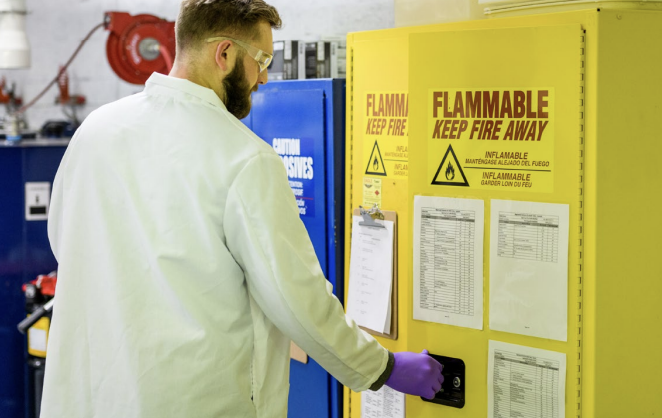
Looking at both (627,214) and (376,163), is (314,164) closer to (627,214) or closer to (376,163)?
(376,163)

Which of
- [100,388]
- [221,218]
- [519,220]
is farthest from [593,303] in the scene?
[100,388]

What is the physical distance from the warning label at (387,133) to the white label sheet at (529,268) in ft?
1.36

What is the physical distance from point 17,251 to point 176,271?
232 cm

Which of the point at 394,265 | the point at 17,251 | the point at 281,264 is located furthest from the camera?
the point at 17,251

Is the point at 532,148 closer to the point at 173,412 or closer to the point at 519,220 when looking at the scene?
the point at 519,220

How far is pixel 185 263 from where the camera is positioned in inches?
63.4

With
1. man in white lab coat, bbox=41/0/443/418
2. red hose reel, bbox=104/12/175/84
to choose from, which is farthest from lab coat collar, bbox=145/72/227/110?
red hose reel, bbox=104/12/175/84

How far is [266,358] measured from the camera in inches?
67.7

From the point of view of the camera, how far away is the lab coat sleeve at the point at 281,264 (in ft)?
5.19

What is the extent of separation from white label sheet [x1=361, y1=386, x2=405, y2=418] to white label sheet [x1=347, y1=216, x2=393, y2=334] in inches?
7.2

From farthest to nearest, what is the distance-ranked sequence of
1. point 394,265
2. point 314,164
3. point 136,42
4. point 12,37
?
point 12,37, point 136,42, point 314,164, point 394,265

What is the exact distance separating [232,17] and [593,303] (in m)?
1.07

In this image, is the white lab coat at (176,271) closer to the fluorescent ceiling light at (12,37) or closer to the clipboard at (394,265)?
the clipboard at (394,265)

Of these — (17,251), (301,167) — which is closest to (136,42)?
(17,251)
